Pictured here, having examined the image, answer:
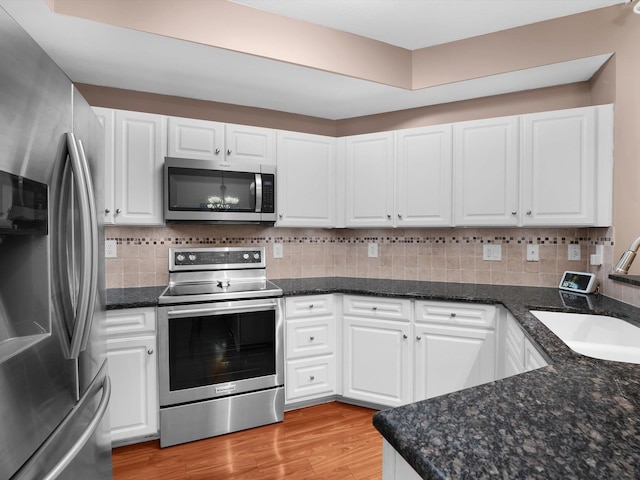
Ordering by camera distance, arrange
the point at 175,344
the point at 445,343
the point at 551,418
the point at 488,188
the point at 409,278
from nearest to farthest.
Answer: the point at 551,418 < the point at 175,344 < the point at 445,343 < the point at 488,188 < the point at 409,278

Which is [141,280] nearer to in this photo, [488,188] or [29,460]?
[29,460]

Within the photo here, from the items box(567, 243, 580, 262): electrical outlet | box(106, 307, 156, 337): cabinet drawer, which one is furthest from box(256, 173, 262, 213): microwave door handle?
box(567, 243, 580, 262): electrical outlet

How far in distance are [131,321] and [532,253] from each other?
110 inches

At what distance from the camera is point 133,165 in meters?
2.52

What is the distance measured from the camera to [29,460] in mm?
875

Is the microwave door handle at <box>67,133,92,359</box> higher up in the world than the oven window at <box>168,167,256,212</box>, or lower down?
lower down

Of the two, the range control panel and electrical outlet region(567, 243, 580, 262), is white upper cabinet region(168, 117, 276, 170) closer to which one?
the range control panel

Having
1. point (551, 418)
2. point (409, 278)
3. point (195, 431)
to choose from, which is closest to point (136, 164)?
point (195, 431)

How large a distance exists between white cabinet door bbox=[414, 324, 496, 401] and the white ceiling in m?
1.73

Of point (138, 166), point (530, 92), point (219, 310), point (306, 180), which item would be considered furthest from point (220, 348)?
point (530, 92)

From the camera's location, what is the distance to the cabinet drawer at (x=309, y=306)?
2.67 metres

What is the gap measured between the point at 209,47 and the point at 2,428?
2.04 metres

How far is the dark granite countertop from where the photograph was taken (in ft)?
1.83

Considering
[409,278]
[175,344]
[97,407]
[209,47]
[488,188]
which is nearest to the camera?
[97,407]
